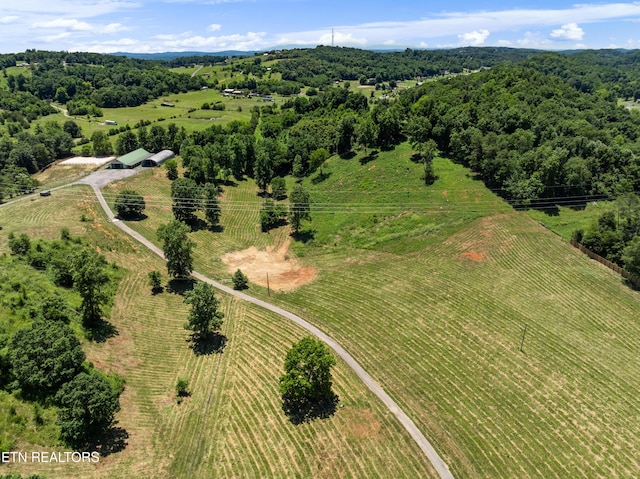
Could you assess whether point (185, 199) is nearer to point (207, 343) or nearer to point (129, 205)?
point (129, 205)

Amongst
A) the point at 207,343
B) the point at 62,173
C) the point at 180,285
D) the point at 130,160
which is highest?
the point at 130,160

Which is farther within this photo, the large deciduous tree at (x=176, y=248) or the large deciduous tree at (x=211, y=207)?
the large deciduous tree at (x=211, y=207)

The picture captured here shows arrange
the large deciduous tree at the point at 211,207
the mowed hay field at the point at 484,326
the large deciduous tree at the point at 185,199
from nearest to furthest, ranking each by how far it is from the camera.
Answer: the mowed hay field at the point at 484,326, the large deciduous tree at the point at 185,199, the large deciduous tree at the point at 211,207

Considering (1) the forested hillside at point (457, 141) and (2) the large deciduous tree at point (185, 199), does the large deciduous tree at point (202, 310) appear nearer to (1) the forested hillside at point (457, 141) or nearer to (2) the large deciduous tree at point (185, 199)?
(2) the large deciduous tree at point (185, 199)

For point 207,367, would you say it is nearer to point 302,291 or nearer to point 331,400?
point 331,400

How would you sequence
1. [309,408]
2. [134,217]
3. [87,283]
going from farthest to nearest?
[134,217] → [87,283] → [309,408]

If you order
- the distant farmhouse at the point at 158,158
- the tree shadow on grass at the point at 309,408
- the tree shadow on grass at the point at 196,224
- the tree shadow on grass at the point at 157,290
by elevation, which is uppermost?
the distant farmhouse at the point at 158,158

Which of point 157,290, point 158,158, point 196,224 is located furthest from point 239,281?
point 158,158

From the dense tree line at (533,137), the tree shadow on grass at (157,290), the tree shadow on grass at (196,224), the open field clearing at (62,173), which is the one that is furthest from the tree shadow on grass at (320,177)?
the open field clearing at (62,173)
